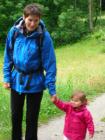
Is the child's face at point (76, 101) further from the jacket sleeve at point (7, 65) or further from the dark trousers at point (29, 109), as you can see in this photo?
the jacket sleeve at point (7, 65)

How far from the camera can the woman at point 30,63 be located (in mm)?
5344

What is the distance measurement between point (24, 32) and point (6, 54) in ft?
1.36

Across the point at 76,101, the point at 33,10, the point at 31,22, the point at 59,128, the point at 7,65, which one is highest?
the point at 33,10

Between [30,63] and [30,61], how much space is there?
0.08 ft

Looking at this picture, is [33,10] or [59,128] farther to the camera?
[59,128]

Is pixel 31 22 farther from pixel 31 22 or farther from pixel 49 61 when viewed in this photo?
pixel 49 61

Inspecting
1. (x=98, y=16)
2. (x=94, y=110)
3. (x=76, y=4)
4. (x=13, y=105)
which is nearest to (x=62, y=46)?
(x=76, y=4)

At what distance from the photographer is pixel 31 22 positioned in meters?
5.27

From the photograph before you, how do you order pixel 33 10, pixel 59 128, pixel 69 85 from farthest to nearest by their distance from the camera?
pixel 69 85 < pixel 59 128 < pixel 33 10

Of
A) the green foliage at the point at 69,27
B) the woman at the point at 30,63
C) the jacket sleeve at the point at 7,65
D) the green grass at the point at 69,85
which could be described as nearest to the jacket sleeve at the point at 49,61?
the woman at the point at 30,63

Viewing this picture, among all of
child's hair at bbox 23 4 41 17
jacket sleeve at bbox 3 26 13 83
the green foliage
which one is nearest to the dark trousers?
jacket sleeve at bbox 3 26 13 83

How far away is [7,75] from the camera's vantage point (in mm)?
5648

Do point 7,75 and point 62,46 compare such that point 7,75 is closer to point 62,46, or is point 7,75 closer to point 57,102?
point 57,102

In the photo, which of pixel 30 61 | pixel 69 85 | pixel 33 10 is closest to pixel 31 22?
pixel 33 10
